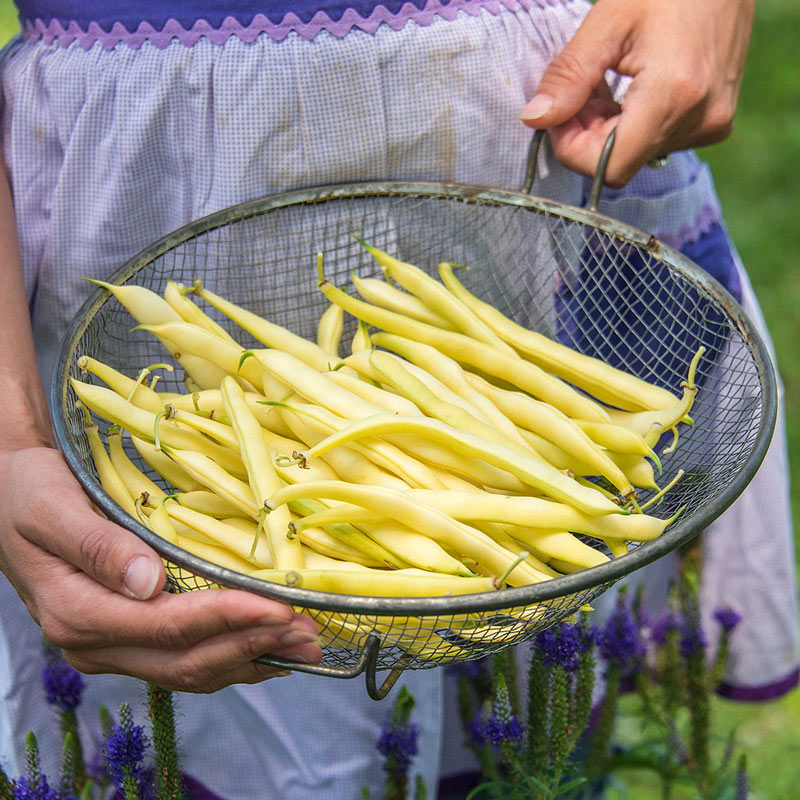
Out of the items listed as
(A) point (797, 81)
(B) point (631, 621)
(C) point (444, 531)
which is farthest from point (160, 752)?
(A) point (797, 81)

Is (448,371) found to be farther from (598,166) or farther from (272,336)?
(598,166)

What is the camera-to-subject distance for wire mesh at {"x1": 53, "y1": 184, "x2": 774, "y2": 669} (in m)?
0.99

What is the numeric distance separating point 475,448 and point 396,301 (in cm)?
32

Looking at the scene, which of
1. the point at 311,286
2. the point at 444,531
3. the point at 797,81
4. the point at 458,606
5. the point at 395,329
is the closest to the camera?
the point at 458,606

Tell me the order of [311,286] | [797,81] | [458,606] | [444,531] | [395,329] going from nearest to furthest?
[458,606]
[444,531]
[395,329]
[311,286]
[797,81]

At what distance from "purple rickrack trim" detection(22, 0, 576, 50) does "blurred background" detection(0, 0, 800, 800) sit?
4.80 ft

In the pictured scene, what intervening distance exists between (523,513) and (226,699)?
0.65 meters

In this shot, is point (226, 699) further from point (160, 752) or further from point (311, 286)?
point (311, 286)

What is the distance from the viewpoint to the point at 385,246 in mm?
1202

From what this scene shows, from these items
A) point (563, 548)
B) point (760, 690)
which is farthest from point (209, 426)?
point (760, 690)

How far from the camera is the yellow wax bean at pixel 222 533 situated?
0.87 m

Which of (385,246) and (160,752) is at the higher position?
(385,246)

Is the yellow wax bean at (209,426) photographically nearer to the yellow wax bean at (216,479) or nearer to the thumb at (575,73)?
the yellow wax bean at (216,479)

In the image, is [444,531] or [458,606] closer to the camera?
[458,606]
